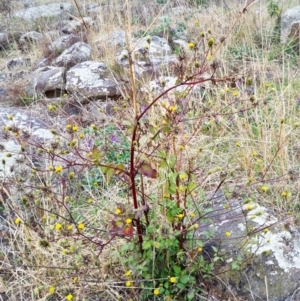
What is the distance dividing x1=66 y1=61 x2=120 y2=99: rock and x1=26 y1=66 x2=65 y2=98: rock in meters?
0.09

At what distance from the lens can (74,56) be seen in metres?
4.16

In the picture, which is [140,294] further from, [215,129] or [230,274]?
[215,129]

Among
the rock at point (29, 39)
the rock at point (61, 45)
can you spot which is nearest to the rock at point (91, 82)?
the rock at point (61, 45)

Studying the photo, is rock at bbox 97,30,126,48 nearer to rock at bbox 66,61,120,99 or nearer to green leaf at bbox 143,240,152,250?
rock at bbox 66,61,120,99

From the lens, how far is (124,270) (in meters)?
1.53

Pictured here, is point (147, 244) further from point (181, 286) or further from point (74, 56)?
point (74, 56)

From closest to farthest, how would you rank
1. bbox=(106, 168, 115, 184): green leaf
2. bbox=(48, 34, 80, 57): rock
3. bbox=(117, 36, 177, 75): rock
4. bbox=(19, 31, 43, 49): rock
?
bbox=(106, 168, 115, 184): green leaf
bbox=(117, 36, 177, 75): rock
bbox=(48, 34, 80, 57): rock
bbox=(19, 31, 43, 49): rock

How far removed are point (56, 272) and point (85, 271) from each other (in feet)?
0.77

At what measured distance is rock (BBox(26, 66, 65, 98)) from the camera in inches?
142

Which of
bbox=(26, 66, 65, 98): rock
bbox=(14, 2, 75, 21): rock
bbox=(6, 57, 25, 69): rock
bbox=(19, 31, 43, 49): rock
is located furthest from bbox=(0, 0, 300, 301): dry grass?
bbox=(14, 2, 75, 21): rock

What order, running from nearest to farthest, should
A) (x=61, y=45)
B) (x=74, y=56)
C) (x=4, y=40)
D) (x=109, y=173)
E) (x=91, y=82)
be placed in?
(x=109, y=173)
(x=91, y=82)
(x=74, y=56)
(x=61, y=45)
(x=4, y=40)

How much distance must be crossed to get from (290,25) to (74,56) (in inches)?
85.9

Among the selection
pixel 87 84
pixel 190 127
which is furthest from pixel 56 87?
pixel 190 127

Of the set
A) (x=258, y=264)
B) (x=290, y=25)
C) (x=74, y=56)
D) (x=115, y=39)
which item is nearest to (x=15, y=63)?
(x=74, y=56)
